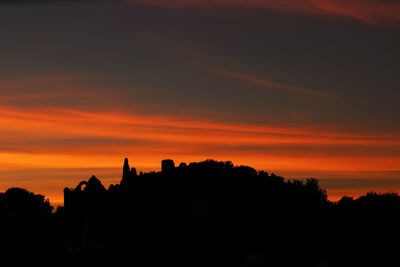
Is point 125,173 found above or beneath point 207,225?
above

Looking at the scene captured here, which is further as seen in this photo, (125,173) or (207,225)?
(125,173)

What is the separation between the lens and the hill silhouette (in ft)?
129

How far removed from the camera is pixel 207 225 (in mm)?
44781

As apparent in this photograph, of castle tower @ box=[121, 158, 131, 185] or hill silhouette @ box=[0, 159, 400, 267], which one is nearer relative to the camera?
hill silhouette @ box=[0, 159, 400, 267]

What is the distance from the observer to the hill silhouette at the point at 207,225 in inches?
1543

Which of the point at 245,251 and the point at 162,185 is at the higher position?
the point at 162,185

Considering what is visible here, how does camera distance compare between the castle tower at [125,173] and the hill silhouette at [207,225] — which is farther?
the castle tower at [125,173]

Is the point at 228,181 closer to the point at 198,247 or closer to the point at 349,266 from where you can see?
the point at 198,247

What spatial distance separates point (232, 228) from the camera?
44250mm

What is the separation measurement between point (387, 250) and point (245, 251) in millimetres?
9825

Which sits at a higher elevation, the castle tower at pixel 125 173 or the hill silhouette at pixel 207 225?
the castle tower at pixel 125 173

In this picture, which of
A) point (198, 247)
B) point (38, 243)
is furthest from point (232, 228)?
point (38, 243)

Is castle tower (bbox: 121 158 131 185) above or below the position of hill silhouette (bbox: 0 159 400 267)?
above

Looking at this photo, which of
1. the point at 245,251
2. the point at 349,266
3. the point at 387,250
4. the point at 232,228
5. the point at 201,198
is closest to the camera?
the point at 349,266
